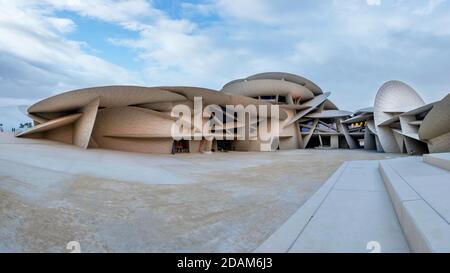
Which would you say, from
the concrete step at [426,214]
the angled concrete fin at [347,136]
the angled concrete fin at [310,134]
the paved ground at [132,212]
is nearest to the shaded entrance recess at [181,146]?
the paved ground at [132,212]

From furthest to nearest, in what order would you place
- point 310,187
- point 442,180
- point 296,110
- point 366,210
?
point 296,110 → point 310,187 → point 442,180 → point 366,210

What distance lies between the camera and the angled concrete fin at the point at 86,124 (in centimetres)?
1353

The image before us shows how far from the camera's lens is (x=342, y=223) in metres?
3.18

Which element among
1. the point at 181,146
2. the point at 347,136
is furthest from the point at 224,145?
the point at 347,136

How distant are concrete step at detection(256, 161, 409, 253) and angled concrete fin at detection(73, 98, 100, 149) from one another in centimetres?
1375

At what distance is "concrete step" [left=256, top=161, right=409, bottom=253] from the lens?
251 cm

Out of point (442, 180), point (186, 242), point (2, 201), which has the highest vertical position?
point (442, 180)

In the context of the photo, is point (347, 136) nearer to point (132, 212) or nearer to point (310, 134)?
point (310, 134)

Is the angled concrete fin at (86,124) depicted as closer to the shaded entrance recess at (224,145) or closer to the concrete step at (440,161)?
the concrete step at (440,161)

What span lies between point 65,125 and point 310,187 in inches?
678

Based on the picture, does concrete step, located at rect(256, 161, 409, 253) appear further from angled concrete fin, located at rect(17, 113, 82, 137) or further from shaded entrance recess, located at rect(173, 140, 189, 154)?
shaded entrance recess, located at rect(173, 140, 189, 154)

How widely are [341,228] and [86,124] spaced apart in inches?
606
